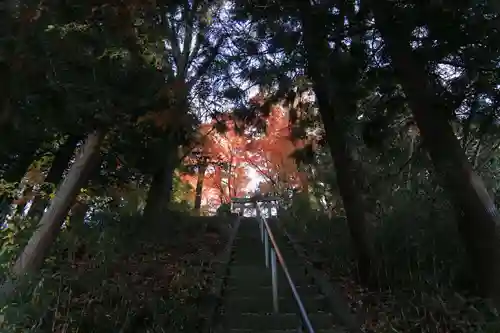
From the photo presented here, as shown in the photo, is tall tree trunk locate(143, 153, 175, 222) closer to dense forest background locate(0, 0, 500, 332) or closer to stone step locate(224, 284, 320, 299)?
dense forest background locate(0, 0, 500, 332)

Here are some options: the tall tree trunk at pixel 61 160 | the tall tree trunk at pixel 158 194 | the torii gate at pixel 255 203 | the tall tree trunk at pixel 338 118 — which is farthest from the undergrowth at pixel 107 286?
the torii gate at pixel 255 203

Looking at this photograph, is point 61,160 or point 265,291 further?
point 61,160

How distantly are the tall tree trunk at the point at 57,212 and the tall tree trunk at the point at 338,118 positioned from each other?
3.02 meters

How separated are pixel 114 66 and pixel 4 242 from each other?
2.61m

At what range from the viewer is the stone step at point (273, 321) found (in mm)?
5629

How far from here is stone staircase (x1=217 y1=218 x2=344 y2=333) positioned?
566 centimetres

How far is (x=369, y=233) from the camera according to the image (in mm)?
6637

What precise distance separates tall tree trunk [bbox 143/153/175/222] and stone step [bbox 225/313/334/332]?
5.50m

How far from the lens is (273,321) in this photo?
573 centimetres

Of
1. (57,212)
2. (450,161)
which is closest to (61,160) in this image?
(57,212)

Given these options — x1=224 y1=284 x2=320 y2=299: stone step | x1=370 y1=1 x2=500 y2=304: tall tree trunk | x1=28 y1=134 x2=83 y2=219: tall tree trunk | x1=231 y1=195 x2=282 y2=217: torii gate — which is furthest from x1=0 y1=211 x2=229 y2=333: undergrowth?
x1=231 y1=195 x2=282 y2=217: torii gate

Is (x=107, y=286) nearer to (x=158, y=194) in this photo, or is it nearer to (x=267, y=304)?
(x=267, y=304)

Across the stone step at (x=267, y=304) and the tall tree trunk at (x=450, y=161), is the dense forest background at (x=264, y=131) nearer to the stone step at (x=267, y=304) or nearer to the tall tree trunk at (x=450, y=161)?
the tall tree trunk at (x=450, y=161)

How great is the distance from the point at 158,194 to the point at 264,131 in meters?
4.82
